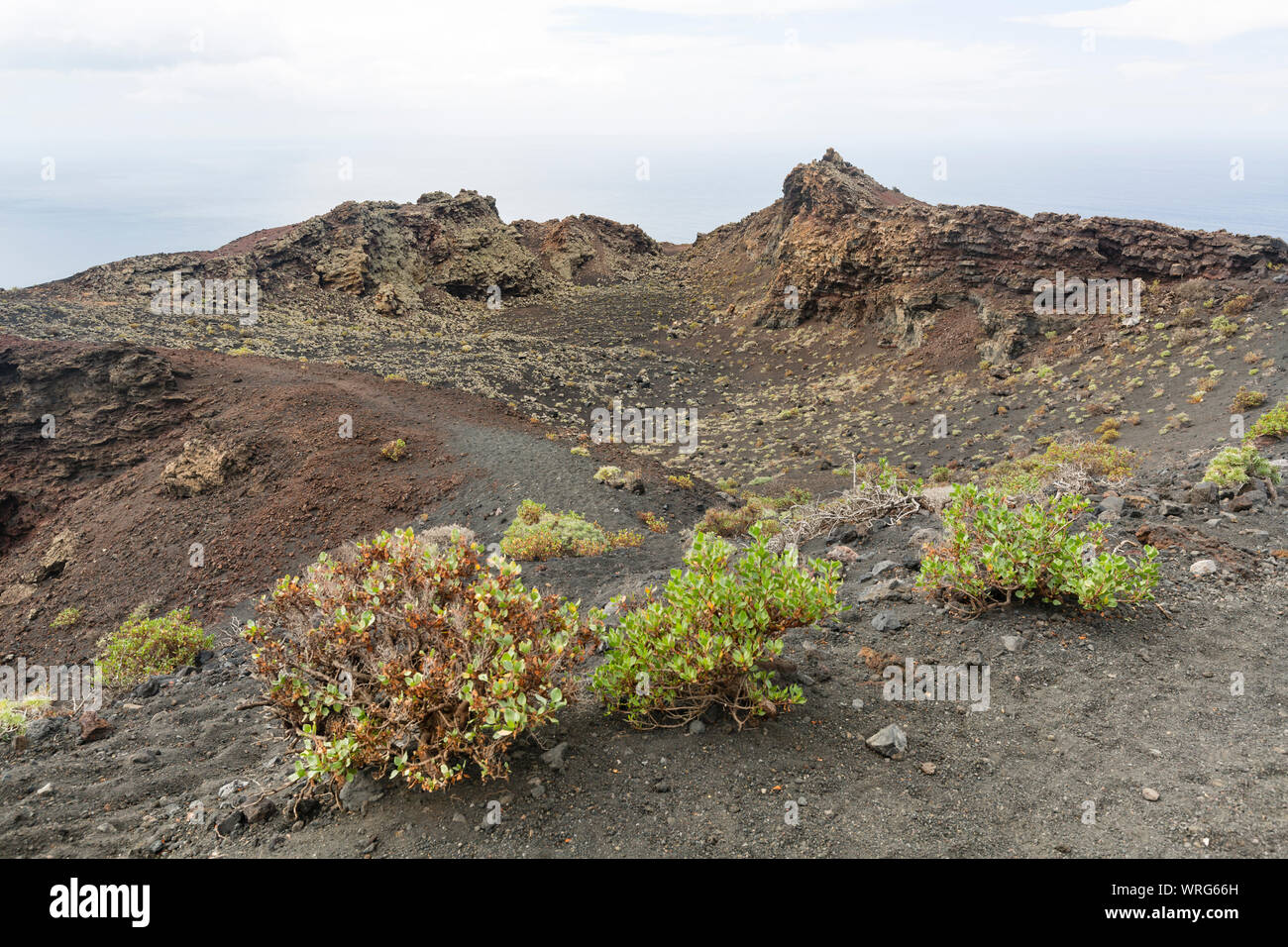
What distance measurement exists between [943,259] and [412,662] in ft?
94.8

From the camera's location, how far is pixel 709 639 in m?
3.98

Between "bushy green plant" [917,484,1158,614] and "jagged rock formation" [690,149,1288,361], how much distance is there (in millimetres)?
20656

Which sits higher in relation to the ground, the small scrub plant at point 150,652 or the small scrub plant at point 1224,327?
the small scrub plant at point 1224,327

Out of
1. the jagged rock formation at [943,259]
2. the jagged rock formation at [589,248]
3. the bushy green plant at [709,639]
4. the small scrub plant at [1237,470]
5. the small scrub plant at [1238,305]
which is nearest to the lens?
the bushy green plant at [709,639]

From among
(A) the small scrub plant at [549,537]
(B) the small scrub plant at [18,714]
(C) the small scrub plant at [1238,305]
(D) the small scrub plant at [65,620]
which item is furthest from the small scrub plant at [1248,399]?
(D) the small scrub plant at [65,620]

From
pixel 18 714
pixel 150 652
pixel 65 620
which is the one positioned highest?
pixel 18 714

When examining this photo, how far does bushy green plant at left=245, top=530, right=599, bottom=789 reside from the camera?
3.54 m

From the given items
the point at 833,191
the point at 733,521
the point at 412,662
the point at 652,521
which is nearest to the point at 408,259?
the point at 833,191

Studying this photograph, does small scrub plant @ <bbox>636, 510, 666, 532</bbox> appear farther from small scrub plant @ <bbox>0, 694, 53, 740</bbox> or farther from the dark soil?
small scrub plant @ <bbox>0, 694, 53, 740</bbox>

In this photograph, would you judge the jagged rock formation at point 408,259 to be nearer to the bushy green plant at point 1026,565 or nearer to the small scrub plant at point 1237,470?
the bushy green plant at point 1026,565

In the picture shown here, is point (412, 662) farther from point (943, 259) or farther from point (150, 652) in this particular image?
point (943, 259)

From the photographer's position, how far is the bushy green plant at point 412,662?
3539 mm

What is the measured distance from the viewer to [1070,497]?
5551mm

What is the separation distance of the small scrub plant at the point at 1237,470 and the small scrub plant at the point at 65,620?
657 inches
